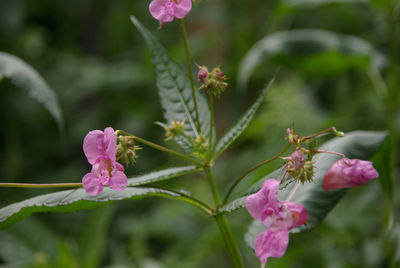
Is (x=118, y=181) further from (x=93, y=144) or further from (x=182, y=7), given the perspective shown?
(x=182, y=7)

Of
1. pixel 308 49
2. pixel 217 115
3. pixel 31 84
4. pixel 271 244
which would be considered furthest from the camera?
pixel 217 115

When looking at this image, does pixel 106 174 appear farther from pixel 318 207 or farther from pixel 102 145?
pixel 318 207

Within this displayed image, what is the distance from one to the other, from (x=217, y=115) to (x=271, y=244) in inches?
76.7

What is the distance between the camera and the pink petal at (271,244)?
0.44 meters

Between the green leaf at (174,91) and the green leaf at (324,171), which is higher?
the green leaf at (174,91)

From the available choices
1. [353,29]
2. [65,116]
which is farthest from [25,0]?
[353,29]

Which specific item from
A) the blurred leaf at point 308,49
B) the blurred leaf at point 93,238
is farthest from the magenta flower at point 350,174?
the blurred leaf at point 93,238

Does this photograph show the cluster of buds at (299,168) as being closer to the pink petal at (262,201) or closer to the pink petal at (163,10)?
the pink petal at (262,201)

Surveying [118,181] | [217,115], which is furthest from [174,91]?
[217,115]

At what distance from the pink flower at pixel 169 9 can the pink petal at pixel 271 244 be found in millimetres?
260

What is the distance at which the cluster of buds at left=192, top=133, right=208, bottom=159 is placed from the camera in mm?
589

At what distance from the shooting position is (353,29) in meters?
1.85

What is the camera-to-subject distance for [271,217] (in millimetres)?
459

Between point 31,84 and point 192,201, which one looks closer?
point 192,201
